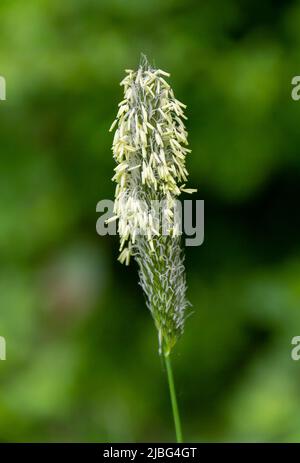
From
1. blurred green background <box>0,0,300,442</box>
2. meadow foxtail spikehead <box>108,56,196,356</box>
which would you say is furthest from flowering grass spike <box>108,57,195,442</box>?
blurred green background <box>0,0,300,442</box>

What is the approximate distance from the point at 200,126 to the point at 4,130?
881 millimetres

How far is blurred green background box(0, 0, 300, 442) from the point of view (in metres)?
3.23

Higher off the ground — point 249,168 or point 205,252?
point 249,168

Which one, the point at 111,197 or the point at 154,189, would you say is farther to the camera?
the point at 111,197

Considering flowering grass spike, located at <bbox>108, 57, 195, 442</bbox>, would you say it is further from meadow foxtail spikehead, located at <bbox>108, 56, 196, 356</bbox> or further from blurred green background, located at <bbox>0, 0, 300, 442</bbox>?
blurred green background, located at <bbox>0, 0, 300, 442</bbox>

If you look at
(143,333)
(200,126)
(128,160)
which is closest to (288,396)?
(143,333)

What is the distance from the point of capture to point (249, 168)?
3.36m

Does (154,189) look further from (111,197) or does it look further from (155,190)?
(111,197)

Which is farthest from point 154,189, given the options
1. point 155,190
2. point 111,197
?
point 111,197

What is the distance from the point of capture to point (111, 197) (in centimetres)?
344

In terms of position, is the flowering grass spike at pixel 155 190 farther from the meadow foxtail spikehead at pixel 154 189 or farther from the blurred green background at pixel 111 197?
the blurred green background at pixel 111 197

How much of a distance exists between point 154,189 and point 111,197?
1.88 m

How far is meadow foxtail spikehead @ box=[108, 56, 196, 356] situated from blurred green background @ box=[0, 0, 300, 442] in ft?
5.24

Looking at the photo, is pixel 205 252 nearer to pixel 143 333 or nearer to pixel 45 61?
pixel 143 333
